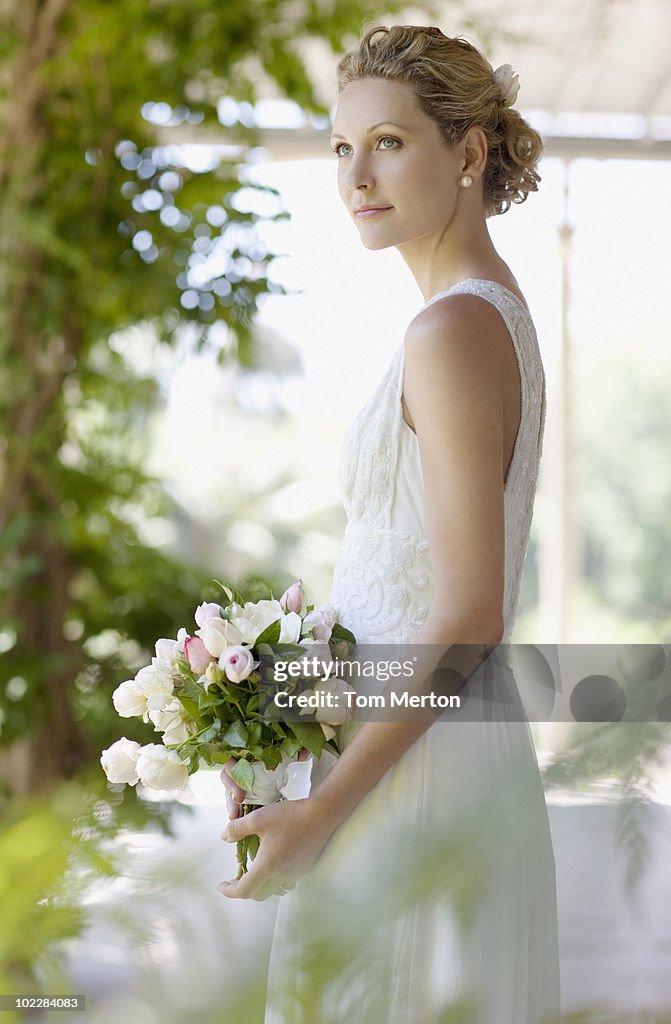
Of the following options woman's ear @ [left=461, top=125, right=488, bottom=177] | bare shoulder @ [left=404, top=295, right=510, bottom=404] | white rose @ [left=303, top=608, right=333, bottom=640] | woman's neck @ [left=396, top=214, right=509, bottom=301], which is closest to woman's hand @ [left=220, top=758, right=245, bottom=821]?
white rose @ [left=303, top=608, right=333, bottom=640]

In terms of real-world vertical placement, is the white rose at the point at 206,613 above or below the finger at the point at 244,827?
above

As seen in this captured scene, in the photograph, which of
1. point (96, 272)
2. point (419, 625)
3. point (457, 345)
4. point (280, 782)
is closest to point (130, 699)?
point (280, 782)

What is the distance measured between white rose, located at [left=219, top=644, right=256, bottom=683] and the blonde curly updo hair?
0.45 meters

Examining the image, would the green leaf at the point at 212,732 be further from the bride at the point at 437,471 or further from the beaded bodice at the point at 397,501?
the beaded bodice at the point at 397,501

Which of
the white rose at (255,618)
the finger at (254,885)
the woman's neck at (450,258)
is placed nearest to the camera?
the finger at (254,885)

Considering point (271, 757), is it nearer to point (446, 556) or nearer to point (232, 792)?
point (232, 792)

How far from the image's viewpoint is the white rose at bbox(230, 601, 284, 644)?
2.52ft

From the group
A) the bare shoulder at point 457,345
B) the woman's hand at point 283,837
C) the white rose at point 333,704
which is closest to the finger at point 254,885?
the woman's hand at point 283,837

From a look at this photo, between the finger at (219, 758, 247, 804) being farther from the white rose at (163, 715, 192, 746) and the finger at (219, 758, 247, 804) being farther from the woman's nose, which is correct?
the woman's nose

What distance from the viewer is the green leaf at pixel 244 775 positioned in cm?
73

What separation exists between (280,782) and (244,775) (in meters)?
0.04

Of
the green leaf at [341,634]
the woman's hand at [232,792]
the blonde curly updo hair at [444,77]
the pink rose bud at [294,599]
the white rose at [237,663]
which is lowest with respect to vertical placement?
the woman's hand at [232,792]

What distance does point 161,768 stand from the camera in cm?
75

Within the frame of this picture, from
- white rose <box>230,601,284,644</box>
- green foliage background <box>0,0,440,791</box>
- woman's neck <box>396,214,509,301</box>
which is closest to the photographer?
white rose <box>230,601,284,644</box>
